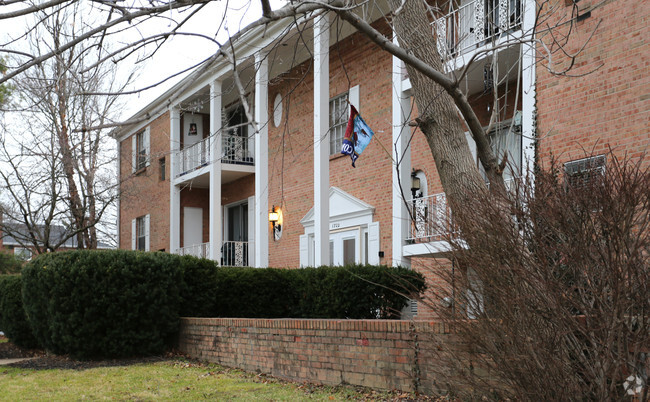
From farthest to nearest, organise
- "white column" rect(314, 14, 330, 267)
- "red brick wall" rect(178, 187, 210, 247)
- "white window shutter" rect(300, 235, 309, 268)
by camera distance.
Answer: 1. "red brick wall" rect(178, 187, 210, 247)
2. "white window shutter" rect(300, 235, 309, 268)
3. "white column" rect(314, 14, 330, 267)

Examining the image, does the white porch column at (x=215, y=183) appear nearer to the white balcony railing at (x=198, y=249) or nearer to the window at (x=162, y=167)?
the white balcony railing at (x=198, y=249)

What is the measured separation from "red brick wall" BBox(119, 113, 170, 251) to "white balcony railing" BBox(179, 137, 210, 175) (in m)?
1.15

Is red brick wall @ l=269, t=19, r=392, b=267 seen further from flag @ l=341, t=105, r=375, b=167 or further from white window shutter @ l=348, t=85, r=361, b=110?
flag @ l=341, t=105, r=375, b=167

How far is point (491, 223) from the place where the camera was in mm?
4695

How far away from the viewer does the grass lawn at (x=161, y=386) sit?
25.7 feet

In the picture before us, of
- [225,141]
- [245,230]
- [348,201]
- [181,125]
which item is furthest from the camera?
[181,125]

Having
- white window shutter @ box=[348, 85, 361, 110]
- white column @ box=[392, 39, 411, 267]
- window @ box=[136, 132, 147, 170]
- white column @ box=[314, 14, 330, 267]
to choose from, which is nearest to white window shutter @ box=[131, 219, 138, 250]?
window @ box=[136, 132, 147, 170]

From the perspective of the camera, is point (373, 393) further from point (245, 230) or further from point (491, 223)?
point (245, 230)

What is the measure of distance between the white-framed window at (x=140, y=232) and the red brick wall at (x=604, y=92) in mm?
18749

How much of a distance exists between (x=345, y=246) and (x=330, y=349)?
28.9 feet

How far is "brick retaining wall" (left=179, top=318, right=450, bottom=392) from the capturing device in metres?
7.22

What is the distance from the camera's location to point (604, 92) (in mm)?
9875

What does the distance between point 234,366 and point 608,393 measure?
23.0 feet

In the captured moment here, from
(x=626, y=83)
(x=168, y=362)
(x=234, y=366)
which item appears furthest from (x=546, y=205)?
(x=168, y=362)
